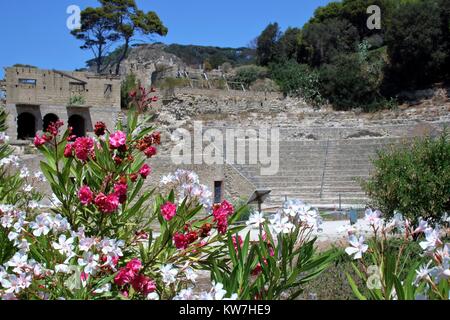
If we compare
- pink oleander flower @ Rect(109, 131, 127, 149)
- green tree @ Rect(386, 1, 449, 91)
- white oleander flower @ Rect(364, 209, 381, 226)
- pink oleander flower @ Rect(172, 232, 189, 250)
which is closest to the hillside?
green tree @ Rect(386, 1, 449, 91)

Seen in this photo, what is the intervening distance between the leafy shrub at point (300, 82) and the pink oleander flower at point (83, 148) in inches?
1229

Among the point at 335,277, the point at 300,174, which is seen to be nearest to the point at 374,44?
the point at 300,174

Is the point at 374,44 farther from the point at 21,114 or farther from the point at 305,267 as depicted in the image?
the point at 305,267

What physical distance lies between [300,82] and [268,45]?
10.1m

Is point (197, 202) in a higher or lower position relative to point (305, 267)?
higher

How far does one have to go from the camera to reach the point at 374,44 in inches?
1578

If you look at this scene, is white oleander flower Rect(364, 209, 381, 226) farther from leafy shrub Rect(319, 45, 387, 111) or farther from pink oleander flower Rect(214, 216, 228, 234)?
leafy shrub Rect(319, 45, 387, 111)

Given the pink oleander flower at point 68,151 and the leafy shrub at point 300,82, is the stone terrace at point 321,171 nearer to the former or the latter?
the leafy shrub at point 300,82

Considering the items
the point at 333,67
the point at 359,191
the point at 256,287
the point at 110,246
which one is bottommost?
the point at 359,191

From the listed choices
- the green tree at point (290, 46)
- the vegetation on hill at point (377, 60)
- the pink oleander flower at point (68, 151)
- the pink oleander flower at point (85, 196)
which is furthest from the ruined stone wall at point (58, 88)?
the pink oleander flower at point (85, 196)

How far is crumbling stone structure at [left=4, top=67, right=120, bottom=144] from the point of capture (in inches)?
1022

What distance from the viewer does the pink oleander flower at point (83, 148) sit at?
3474 mm

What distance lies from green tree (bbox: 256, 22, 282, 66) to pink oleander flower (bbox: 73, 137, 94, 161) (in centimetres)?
3865
